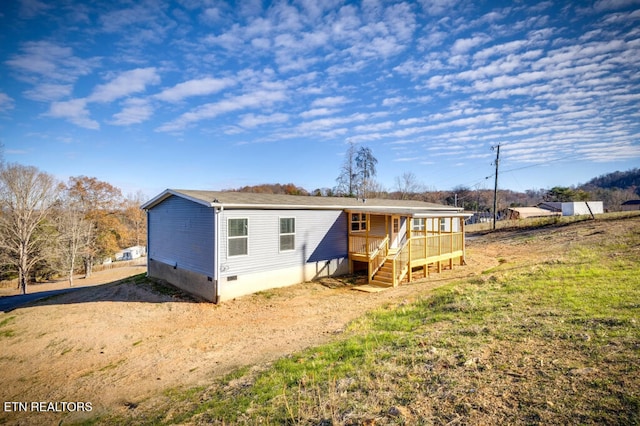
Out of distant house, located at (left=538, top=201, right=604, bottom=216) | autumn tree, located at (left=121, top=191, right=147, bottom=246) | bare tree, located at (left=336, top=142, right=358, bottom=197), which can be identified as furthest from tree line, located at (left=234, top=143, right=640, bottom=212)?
autumn tree, located at (left=121, top=191, right=147, bottom=246)

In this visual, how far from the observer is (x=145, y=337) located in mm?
9125

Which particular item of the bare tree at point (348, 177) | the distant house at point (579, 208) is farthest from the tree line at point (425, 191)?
the distant house at point (579, 208)

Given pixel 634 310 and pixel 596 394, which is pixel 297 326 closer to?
pixel 596 394

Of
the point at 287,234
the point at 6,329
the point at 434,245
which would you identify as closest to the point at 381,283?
the point at 434,245

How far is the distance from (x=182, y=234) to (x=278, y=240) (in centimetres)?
420

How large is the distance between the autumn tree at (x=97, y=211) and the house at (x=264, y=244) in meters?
24.1

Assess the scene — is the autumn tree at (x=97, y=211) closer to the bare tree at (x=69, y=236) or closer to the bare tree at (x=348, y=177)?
the bare tree at (x=69, y=236)

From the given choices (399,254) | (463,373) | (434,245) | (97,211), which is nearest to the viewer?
(463,373)

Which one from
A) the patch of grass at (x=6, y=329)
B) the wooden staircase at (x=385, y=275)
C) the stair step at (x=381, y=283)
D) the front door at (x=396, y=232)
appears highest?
the front door at (x=396, y=232)

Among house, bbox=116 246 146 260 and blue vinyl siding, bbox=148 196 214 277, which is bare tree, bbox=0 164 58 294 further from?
house, bbox=116 246 146 260

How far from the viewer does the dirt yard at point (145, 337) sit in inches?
258

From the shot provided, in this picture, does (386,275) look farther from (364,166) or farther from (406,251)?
(364,166)

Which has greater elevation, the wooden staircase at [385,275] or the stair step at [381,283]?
the wooden staircase at [385,275]

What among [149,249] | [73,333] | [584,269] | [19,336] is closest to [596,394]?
[584,269]
